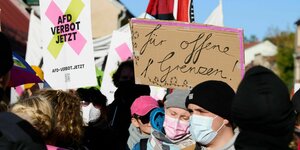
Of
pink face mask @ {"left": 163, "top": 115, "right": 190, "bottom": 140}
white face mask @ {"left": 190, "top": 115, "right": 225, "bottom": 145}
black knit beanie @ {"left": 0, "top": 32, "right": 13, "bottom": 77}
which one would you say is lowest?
pink face mask @ {"left": 163, "top": 115, "right": 190, "bottom": 140}

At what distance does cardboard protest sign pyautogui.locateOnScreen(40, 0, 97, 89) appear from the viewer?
606 centimetres

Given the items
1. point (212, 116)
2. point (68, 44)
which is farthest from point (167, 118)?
point (68, 44)

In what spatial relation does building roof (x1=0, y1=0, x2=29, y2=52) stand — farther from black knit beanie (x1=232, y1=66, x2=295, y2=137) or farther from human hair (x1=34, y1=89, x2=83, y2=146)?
black knit beanie (x1=232, y1=66, x2=295, y2=137)

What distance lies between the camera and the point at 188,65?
5.68m

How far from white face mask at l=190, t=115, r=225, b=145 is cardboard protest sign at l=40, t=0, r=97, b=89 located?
1.80 m

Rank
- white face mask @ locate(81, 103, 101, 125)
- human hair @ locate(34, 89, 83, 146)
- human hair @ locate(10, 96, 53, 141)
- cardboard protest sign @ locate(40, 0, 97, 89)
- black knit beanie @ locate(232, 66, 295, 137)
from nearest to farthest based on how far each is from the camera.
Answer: black knit beanie @ locate(232, 66, 295, 137) < human hair @ locate(10, 96, 53, 141) < human hair @ locate(34, 89, 83, 146) < cardboard protest sign @ locate(40, 0, 97, 89) < white face mask @ locate(81, 103, 101, 125)

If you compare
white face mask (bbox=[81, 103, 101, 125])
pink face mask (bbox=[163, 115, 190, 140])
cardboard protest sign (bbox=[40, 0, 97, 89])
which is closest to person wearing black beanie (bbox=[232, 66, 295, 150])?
pink face mask (bbox=[163, 115, 190, 140])

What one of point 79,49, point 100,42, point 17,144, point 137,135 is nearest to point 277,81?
point 17,144

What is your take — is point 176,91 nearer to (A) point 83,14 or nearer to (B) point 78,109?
(A) point 83,14

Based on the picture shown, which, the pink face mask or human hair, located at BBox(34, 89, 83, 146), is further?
the pink face mask

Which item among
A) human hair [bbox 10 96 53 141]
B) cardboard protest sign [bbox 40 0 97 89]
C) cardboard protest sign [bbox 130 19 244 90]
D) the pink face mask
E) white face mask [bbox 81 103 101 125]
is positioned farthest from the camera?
white face mask [bbox 81 103 101 125]

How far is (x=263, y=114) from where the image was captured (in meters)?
2.90

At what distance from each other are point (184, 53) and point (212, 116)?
147 cm

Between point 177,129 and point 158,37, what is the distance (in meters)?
0.95
